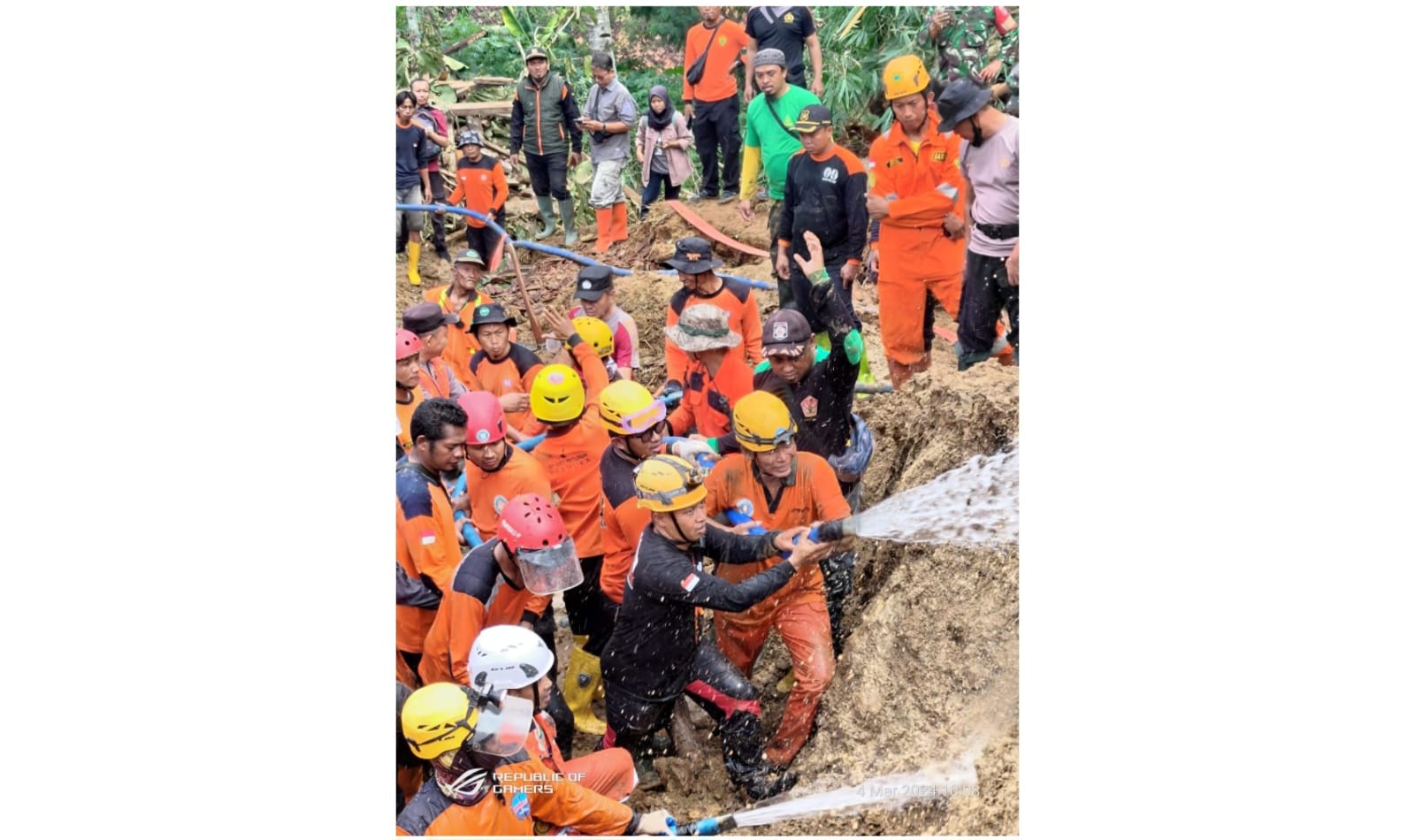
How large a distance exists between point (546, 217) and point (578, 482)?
2.07 meters

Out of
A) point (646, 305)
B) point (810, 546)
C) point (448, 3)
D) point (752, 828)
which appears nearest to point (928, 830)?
point (752, 828)

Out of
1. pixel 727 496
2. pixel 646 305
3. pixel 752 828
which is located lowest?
pixel 752 828

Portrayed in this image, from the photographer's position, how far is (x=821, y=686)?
7.71 m

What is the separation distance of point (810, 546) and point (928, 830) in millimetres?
1638

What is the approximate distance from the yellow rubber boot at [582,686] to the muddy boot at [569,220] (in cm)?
275

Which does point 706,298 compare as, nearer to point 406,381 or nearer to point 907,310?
point 907,310

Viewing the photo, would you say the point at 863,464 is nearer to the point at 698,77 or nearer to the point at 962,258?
the point at 962,258

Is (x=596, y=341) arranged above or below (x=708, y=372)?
above

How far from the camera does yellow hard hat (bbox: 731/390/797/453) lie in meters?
7.58

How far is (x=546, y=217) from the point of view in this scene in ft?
30.4

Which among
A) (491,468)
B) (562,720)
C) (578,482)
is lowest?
(562,720)

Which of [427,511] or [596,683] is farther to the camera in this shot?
[596,683]

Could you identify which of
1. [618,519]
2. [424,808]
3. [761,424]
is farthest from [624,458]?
[424,808]

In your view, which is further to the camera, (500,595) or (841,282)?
(841,282)
